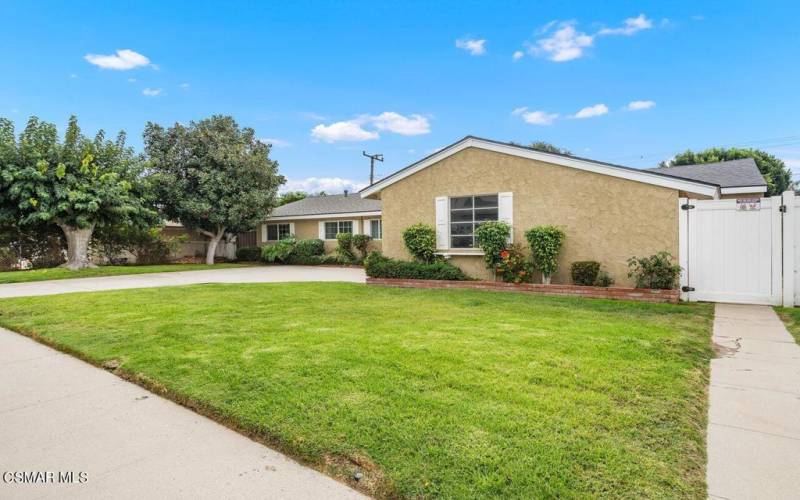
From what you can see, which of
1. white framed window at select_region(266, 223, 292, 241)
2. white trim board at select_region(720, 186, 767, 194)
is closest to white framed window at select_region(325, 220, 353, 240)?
white framed window at select_region(266, 223, 292, 241)

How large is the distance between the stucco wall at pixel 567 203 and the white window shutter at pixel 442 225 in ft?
0.78

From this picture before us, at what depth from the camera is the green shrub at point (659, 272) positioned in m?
8.39

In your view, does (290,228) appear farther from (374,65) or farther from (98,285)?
(98,285)

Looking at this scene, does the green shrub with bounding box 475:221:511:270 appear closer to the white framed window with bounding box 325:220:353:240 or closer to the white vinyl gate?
the white vinyl gate

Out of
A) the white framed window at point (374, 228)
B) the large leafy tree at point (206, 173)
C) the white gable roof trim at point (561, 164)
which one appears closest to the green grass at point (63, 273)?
the large leafy tree at point (206, 173)

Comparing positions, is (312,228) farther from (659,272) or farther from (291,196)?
(291,196)

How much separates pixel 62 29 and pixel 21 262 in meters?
10.0

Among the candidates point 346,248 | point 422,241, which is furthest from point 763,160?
point 422,241

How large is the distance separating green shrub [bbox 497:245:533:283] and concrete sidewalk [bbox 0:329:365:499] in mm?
7991

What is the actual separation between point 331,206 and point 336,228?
6.60 ft

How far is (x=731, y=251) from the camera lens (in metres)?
8.14

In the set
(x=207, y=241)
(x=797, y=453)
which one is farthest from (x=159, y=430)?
(x=207, y=241)

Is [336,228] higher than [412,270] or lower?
higher

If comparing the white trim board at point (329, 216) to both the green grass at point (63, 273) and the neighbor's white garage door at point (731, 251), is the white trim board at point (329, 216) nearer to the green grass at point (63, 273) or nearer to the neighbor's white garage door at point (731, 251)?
the green grass at point (63, 273)
